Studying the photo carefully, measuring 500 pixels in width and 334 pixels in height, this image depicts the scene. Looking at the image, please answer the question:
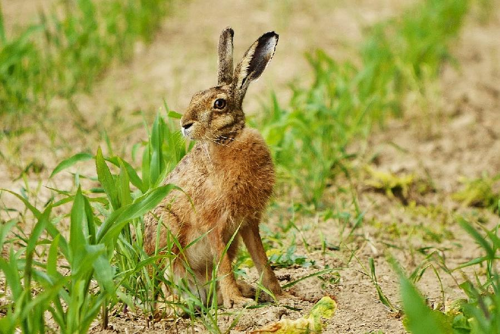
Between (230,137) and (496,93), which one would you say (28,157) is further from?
(496,93)

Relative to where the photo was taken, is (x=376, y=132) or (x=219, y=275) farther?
(x=376, y=132)

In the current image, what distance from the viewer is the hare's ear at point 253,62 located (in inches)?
147

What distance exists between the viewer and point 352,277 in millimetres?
4012

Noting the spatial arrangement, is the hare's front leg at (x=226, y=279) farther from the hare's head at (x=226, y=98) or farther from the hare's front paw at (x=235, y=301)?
the hare's head at (x=226, y=98)

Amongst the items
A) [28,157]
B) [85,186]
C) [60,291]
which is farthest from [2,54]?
[60,291]

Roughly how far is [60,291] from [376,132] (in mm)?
4419

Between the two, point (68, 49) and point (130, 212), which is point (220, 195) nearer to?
point (130, 212)

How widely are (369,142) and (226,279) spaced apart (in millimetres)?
3396

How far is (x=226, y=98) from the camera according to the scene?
12.0 feet

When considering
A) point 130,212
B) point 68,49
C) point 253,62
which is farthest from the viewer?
point 68,49

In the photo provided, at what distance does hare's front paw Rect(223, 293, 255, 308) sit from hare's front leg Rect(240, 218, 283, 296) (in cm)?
14

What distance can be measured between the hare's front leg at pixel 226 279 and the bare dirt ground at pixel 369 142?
83 millimetres

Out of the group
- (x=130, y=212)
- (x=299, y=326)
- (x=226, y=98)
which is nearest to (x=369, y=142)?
(x=226, y=98)

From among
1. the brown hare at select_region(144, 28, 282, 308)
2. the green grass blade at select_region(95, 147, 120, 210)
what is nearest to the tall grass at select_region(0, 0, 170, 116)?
the brown hare at select_region(144, 28, 282, 308)
